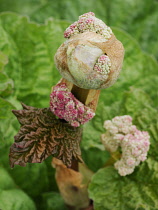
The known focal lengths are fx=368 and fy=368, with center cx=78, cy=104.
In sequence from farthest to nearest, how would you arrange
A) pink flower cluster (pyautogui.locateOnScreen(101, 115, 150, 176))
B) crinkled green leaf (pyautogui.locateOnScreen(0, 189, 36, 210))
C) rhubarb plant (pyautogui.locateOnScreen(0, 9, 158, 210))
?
crinkled green leaf (pyautogui.locateOnScreen(0, 189, 36, 210)) < pink flower cluster (pyautogui.locateOnScreen(101, 115, 150, 176)) < rhubarb plant (pyautogui.locateOnScreen(0, 9, 158, 210))

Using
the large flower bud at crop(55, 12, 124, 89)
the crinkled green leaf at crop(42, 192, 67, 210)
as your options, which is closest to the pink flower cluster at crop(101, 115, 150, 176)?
the large flower bud at crop(55, 12, 124, 89)

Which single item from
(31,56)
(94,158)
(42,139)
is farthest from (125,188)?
(31,56)

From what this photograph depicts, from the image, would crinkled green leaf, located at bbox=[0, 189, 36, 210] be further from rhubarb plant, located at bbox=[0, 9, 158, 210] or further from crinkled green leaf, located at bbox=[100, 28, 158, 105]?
crinkled green leaf, located at bbox=[100, 28, 158, 105]

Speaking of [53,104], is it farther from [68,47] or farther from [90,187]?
[90,187]

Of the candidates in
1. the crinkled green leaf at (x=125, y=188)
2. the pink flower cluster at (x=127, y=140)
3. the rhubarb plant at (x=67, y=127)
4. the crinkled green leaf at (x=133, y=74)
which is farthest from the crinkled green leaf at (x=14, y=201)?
the crinkled green leaf at (x=133, y=74)

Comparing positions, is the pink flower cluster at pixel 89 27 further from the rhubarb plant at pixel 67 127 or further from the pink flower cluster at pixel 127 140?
the pink flower cluster at pixel 127 140

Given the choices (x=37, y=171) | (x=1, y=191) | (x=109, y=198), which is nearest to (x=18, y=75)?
(x=37, y=171)
